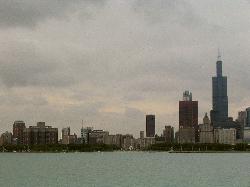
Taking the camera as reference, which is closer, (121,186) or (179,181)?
(121,186)

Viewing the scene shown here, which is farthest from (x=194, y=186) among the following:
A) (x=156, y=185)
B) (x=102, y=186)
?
(x=102, y=186)

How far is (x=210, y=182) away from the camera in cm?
10350

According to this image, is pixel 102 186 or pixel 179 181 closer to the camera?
pixel 102 186

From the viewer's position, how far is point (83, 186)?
309ft

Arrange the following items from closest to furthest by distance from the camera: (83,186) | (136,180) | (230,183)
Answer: (83,186)
(230,183)
(136,180)

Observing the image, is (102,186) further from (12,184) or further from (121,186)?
(12,184)

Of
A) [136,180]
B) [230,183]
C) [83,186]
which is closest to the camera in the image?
[83,186]

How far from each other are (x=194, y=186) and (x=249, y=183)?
33.5 ft

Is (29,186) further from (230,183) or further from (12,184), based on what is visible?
(230,183)

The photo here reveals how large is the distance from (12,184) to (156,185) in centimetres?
2443

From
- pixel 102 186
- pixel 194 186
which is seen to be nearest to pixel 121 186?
pixel 102 186

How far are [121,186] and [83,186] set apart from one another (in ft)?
19.7

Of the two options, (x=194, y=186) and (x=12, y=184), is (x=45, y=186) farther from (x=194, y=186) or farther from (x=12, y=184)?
(x=194, y=186)

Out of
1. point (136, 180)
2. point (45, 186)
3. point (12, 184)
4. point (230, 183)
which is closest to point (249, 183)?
point (230, 183)
